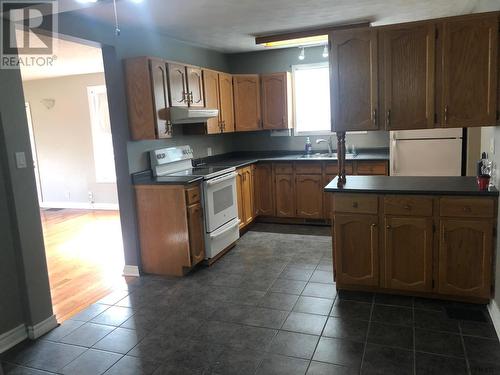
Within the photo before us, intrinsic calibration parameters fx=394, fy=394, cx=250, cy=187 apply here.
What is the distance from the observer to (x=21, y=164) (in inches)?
105

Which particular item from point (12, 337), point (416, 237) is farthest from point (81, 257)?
point (416, 237)

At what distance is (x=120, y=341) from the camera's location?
2645 millimetres

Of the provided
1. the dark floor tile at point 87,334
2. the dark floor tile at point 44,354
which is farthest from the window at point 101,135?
the dark floor tile at point 44,354

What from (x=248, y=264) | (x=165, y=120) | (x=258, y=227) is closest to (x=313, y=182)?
(x=258, y=227)

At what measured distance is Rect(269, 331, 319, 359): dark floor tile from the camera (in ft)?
7.89

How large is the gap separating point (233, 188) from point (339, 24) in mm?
2129

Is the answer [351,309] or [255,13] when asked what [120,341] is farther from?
[255,13]

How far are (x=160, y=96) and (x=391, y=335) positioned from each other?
2802mm

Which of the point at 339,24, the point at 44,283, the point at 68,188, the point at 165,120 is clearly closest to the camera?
the point at 44,283

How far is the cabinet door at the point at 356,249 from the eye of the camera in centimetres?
304

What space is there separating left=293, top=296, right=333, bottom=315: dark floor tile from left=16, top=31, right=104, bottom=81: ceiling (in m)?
3.31

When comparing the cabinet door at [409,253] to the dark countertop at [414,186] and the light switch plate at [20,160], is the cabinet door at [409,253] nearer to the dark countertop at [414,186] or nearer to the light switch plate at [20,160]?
the dark countertop at [414,186]

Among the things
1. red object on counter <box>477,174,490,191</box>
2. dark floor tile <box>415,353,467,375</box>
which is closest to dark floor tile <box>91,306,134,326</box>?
dark floor tile <box>415,353,467,375</box>

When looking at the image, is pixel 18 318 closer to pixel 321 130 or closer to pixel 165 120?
pixel 165 120
